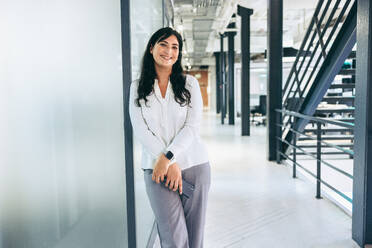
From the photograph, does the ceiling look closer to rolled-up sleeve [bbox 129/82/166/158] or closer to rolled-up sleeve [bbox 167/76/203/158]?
rolled-up sleeve [bbox 167/76/203/158]

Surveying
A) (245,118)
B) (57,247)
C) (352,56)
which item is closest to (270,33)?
(352,56)

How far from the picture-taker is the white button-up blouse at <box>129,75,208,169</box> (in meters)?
1.65

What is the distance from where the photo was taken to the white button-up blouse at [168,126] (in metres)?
1.65

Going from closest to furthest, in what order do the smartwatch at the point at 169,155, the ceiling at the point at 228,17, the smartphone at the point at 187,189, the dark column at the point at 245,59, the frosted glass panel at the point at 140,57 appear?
the smartwatch at the point at 169,155 < the smartphone at the point at 187,189 < the frosted glass panel at the point at 140,57 < the ceiling at the point at 228,17 < the dark column at the point at 245,59

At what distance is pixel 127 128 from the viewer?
1.88 meters

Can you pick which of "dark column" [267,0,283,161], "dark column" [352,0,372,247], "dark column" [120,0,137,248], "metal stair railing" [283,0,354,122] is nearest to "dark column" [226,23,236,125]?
"metal stair railing" [283,0,354,122]

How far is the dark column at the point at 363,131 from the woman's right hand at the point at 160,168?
159cm

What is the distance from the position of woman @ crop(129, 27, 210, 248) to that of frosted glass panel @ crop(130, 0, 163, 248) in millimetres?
323

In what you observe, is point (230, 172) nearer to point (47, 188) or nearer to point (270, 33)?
point (270, 33)

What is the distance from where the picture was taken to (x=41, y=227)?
0.95 m

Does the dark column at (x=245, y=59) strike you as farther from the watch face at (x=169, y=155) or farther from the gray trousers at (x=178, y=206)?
the watch face at (x=169, y=155)

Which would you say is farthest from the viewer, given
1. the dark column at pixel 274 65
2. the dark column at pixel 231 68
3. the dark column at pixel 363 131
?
the dark column at pixel 231 68

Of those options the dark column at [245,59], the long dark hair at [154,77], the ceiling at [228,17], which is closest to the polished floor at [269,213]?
the long dark hair at [154,77]

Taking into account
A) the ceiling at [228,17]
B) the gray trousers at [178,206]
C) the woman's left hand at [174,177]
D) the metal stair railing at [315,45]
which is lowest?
the gray trousers at [178,206]
